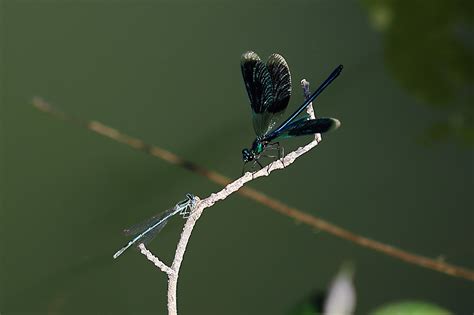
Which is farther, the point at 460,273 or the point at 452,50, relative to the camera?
the point at 452,50

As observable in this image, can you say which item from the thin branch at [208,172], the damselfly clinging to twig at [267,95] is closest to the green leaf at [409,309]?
the damselfly clinging to twig at [267,95]

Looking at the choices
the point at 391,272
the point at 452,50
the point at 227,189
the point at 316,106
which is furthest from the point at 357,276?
the point at 227,189

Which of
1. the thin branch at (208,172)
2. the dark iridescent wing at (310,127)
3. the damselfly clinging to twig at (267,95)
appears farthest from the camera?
the thin branch at (208,172)

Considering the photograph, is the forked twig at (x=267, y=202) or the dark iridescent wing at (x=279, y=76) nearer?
the forked twig at (x=267, y=202)

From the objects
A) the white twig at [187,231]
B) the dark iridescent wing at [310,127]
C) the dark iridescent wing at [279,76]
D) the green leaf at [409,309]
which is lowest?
the green leaf at [409,309]

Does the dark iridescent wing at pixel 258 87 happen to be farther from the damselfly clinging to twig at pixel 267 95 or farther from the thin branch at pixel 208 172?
the thin branch at pixel 208 172

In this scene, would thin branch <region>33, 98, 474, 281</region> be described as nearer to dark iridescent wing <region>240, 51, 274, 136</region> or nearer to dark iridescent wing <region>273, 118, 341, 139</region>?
dark iridescent wing <region>240, 51, 274, 136</region>

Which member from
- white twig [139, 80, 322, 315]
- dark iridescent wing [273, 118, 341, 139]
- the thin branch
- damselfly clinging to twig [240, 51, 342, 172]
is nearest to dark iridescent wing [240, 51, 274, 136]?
damselfly clinging to twig [240, 51, 342, 172]

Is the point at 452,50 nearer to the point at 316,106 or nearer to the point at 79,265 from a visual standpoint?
the point at 316,106
